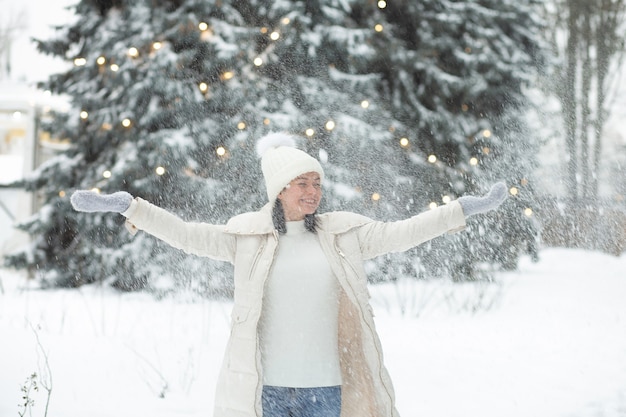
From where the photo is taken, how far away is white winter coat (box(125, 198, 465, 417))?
247 cm

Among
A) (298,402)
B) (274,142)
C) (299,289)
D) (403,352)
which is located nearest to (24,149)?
(403,352)

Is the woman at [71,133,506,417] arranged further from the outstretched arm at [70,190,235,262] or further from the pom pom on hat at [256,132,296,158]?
the pom pom on hat at [256,132,296,158]

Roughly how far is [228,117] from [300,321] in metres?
6.03

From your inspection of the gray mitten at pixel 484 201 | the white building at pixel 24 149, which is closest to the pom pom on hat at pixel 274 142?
the gray mitten at pixel 484 201

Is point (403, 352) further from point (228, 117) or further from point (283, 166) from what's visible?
point (228, 117)

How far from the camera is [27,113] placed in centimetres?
1146

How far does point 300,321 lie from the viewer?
2500 millimetres

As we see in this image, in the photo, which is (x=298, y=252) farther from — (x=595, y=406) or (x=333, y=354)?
(x=595, y=406)

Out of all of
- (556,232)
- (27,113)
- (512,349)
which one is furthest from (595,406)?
(27,113)

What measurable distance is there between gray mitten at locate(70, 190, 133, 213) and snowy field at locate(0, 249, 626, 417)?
5.31 feet

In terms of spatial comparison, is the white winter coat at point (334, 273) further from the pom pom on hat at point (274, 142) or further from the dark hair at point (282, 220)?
the pom pom on hat at point (274, 142)

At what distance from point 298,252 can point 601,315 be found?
5816 millimetres

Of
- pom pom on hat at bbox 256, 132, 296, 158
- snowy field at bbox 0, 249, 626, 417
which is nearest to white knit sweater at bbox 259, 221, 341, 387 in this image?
pom pom on hat at bbox 256, 132, 296, 158

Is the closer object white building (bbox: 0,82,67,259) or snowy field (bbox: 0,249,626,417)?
snowy field (bbox: 0,249,626,417)
